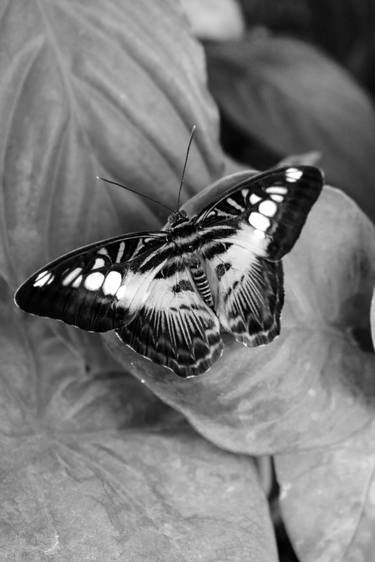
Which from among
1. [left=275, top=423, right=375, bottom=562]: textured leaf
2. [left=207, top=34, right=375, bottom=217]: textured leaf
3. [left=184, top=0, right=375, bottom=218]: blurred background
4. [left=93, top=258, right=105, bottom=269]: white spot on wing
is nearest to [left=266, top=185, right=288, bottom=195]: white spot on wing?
[left=93, top=258, right=105, bottom=269]: white spot on wing

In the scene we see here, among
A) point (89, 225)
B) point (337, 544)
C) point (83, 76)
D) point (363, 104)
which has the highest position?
point (83, 76)

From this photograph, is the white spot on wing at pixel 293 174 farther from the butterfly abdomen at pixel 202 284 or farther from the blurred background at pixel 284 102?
the blurred background at pixel 284 102

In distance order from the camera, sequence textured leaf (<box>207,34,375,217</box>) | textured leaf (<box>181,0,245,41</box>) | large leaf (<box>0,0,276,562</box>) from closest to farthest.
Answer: large leaf (<box>0,0,276,562</box>), textured leaf (<box>207,34,375,217</box>), textured leaf (<box>181,0,245,41</box>)

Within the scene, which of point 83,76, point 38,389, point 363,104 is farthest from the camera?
point 363,104

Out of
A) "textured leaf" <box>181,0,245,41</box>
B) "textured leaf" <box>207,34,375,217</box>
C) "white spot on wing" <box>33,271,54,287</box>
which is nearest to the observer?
"white spot on wing" <box>33,271,54,287</box>

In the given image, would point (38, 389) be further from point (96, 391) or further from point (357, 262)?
point (357, 262)

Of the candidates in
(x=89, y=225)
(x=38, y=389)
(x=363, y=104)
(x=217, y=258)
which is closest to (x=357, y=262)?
(x=217, y=258)

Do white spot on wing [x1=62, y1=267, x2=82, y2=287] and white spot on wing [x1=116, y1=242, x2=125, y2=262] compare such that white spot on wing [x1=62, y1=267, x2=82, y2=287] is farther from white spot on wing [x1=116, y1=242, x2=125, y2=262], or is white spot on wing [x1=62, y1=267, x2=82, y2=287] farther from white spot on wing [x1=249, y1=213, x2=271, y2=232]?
white spot on wing [x1=249, y1=213, x2=271, y2=232]

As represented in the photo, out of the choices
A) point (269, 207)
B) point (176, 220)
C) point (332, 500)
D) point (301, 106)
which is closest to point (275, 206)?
point (269, 207)
